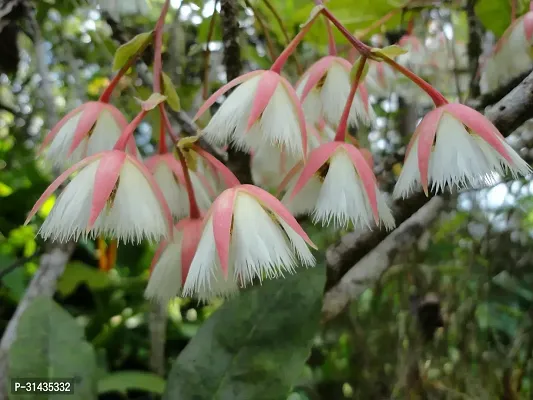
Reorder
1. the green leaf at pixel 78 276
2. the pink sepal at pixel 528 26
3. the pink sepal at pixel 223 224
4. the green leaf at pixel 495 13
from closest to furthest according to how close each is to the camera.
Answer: the pink sepal at pixel 223 224 < the pink sepal at pixel 528 26 < the green leaf at pixel 495 13 < the green leaf at pixel 78 276

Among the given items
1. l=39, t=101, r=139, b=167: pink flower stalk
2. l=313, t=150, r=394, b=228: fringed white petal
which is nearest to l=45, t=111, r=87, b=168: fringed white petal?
l=39, t=101, r=139, b=167: pink flower stalk

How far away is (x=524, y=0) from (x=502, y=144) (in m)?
0.46

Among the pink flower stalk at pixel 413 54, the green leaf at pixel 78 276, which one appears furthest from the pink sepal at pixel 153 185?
the green leaf at pixel 78 276

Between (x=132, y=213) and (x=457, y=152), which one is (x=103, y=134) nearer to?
(x=132, y=213)

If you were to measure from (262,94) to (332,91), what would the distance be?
4.7 inches

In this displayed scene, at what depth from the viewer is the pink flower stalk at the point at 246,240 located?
0.33 meters

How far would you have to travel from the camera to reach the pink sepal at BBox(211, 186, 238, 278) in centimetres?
31

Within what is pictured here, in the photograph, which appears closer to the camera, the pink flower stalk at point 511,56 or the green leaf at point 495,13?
the pink flower stalk at point 511,56

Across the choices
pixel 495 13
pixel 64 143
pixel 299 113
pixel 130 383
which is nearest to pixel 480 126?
pixel 299 113

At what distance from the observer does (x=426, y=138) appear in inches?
13.9

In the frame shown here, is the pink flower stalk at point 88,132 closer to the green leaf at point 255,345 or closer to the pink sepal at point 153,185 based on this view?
the pink sepal at point 153,185

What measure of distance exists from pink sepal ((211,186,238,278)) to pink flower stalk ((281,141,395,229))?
0.20ft

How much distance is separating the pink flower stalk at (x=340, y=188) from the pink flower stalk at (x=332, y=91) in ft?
0.29

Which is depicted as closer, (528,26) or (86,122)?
(86,122)
